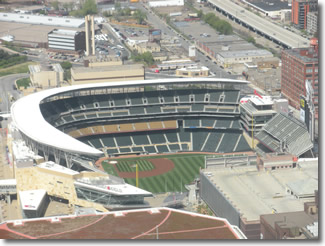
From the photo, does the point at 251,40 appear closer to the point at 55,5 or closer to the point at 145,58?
the point at 145,58

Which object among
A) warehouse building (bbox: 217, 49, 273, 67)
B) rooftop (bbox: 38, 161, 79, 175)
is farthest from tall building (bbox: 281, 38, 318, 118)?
rooftop (bbox: 38, 161, 79, 175)

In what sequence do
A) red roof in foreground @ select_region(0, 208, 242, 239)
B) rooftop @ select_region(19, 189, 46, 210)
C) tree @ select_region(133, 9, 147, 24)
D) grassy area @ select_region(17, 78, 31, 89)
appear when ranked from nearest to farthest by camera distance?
1. red roof in foreground @ select_region(0, 208, 242, 239)
2. rooftop @ select_region(19, 189, 46, 210)
3. grassy area @ select_region(17, 78, 31, 89)
4. tree @ select_region(133, 9, 147, 24)

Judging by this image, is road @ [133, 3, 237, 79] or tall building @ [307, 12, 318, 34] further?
tall building @ [307, 12, 318, 34]

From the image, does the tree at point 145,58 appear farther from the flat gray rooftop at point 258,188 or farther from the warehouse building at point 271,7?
the flat gray rooftop at point 258,188

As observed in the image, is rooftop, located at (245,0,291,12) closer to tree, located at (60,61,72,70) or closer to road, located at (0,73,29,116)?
tree, located at (60,61,72,70)

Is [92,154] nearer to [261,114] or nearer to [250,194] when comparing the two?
[250,194]

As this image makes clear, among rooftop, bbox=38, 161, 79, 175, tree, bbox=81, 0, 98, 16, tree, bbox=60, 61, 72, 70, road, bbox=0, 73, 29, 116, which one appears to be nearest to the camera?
rooftop, bbox=38, 161, 79, 175

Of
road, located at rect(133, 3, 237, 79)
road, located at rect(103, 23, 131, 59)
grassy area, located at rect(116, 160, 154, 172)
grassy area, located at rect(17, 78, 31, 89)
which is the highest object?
grassy area, located at rect(116, 160, 154, 172)

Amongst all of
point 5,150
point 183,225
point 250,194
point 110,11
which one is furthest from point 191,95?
point 110,11
